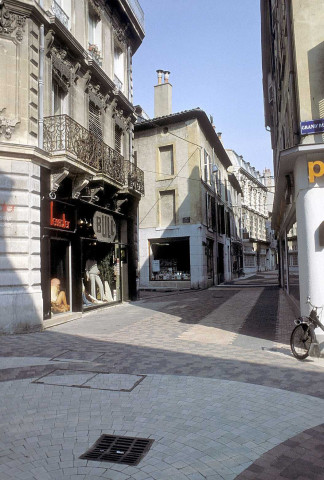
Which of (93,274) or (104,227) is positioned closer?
(93,274)

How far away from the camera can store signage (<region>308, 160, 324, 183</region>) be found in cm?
748

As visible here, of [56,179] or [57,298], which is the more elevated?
[56,179]

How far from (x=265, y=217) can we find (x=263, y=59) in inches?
1750

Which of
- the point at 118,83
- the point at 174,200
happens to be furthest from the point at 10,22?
the point at 174,200

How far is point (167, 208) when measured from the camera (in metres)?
27.1

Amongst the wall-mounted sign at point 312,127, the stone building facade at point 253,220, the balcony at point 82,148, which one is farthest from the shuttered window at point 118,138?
the stone building facade at point 253,220

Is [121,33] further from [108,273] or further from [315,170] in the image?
[315,170]

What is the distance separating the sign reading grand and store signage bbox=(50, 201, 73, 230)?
1.79 meters

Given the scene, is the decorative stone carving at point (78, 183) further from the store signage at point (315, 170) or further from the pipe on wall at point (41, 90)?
the store signage at point (315, 170)

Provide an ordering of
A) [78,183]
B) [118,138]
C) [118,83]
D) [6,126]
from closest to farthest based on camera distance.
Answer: [6,126], [78,183], [118,83], [118,138]

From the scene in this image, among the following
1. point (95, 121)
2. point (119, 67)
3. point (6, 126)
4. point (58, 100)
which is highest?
point (119, 67)

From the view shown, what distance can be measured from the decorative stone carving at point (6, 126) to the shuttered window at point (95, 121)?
4.42 metres

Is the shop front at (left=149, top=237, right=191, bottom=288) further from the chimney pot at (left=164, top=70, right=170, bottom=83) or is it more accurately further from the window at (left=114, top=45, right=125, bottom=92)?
the chimney pot at (left=164, top=70, right=170, bottom=83)

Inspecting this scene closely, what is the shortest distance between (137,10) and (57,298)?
1346cm
